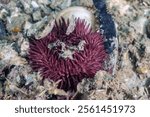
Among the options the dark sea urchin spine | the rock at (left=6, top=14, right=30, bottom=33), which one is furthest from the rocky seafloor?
the dark sea urchin spine

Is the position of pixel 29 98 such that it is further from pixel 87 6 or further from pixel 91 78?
pixel 87 6

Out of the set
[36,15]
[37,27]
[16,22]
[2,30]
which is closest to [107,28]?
[37,27]

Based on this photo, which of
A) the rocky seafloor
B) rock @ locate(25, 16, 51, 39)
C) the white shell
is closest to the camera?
the rocky seafloor

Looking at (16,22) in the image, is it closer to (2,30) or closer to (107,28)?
(2,30)

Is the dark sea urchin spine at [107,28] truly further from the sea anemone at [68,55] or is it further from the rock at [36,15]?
the rock at [36,15]

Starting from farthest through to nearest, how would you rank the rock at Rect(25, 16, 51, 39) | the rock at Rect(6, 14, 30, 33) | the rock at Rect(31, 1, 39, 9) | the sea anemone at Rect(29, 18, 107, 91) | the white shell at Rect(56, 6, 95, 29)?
the rock at Rect(31, 1, 39, 9) → the rock at Rect(6, 14, 30, 33) → the rock at Rect(25, 16, 51, 39) → the white shell at Rect(56, 6, 95, 29) → the sea anemone at Rect(29, 18, 107, 91)

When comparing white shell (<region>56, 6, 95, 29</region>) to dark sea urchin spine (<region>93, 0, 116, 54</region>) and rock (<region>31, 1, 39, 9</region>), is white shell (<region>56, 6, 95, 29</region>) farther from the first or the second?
rock (<region>31, 1, 39, 9</region>)
